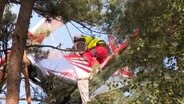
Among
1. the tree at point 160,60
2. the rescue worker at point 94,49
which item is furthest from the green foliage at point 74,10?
the tree at point 160,60

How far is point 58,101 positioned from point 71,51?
1298 millimetres

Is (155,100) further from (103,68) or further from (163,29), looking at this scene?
(103,68)

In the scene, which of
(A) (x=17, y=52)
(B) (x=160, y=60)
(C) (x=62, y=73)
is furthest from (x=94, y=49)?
(B) (x=160, y=60)

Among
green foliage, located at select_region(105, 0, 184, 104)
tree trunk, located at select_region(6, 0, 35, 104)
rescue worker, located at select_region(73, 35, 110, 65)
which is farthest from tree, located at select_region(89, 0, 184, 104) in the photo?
rescue worker, located at select_region(73, 35, 110, 65)

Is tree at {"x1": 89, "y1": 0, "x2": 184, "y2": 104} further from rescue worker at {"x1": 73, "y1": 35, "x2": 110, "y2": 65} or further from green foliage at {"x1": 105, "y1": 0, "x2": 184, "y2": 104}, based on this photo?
rescue worker at {"x1": 73, "y1": 35, "x2": 110, "y2": 65}

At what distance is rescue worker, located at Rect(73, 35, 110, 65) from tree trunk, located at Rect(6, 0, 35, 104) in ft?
4.72

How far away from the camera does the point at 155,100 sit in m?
4.45

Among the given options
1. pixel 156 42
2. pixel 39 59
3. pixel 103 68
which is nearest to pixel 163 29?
pixel 156 42

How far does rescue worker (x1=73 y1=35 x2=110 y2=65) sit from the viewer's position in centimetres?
881

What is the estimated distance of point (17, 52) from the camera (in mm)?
7332

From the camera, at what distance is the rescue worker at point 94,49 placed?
28.9 ft

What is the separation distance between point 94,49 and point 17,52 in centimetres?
224

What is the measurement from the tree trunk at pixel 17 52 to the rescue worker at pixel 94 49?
1.44m

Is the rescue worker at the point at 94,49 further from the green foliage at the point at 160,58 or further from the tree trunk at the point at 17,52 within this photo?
the green foliage at the point at 160,58
